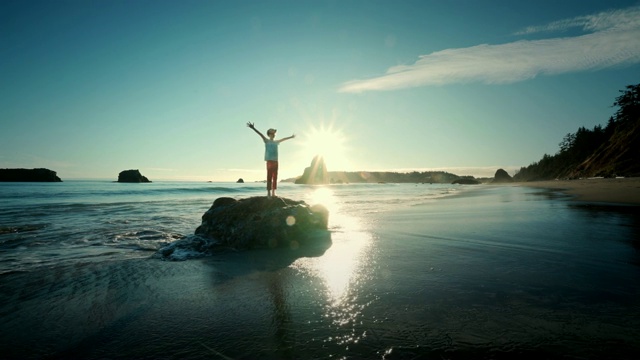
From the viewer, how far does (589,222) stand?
7.58m

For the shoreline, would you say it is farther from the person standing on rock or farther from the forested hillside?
the forested hillside

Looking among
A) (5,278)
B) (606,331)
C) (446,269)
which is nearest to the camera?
(606,331)

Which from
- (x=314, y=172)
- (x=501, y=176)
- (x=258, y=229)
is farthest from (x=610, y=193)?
(x=501, y=176)

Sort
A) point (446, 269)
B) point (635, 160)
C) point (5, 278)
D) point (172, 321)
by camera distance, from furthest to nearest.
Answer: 1. point (635, 160)
2. point (5, 278)
3. point (446, 269)
4. point (172, 321)

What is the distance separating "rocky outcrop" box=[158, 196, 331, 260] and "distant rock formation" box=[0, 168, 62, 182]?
12865 centimetres

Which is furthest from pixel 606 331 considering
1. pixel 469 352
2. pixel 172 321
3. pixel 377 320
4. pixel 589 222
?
pixel 589 222

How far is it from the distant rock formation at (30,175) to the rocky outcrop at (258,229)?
12865 centimetres

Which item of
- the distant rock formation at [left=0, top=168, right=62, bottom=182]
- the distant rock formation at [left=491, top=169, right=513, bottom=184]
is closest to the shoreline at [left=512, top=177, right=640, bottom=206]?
the distant rock formation at [left=491, top=169, right=513, bottom=184]

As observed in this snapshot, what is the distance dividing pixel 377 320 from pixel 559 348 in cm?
134

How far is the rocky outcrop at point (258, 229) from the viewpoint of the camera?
21.5ft

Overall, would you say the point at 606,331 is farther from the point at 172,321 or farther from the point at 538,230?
the point at 538,230

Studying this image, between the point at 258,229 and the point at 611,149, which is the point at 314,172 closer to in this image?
the point at 611,149

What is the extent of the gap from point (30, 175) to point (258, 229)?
443 feet

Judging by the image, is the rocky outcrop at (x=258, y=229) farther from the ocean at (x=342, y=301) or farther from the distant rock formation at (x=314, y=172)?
the distant rock formation at (x=314, y=172)
